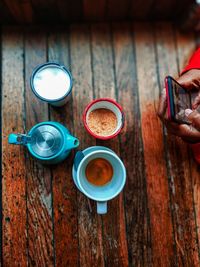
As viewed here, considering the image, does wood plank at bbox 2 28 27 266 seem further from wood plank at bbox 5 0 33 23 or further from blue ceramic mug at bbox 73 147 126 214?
blue ceramic mug at bbox 73 147 126 214

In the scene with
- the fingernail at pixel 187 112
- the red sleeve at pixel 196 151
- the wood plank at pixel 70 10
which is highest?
the wood plank at pixel 70 10

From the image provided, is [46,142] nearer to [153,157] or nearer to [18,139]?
[18,139]

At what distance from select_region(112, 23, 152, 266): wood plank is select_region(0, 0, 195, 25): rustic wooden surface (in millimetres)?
92

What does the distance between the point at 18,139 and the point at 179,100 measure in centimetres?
62

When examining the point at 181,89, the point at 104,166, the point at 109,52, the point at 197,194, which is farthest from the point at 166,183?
the point at 109,52

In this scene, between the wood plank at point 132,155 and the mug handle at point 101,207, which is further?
the wood plank at point 132,155

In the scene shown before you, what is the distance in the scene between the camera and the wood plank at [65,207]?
1.36 meters

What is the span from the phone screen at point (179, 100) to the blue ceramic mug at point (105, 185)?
28cm

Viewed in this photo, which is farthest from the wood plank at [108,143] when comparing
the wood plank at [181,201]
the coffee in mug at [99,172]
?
the wood plank at [181,201]

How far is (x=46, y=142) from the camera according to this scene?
1284 millimetres

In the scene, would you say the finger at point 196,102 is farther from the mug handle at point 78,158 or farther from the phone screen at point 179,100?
the mug handle at point 78,158

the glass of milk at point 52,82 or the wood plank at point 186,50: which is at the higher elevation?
the wood plank at point 186,50

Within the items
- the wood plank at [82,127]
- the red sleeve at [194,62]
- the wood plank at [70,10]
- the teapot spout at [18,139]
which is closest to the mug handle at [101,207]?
the wood plank at [82,127]

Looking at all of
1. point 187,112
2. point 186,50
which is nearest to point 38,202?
point 187,112
